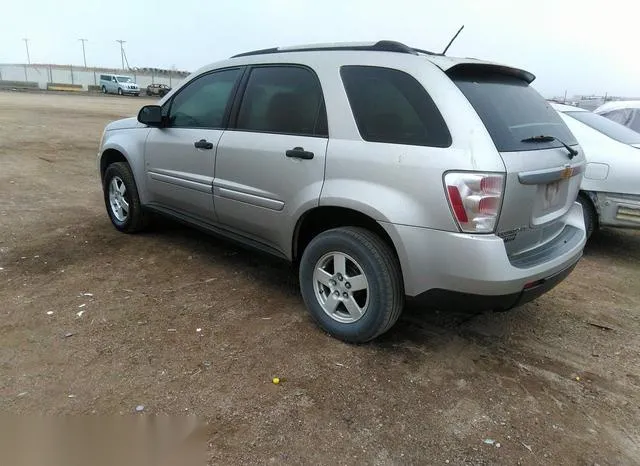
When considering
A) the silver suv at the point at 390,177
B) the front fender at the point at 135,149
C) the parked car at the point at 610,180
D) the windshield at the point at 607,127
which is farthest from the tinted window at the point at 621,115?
the front fender at the point at 135,149

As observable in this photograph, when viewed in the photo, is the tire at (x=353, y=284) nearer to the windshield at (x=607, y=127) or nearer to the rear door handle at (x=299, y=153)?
the rear door handle at (x=299, y=153)

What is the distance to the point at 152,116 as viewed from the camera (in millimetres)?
4395

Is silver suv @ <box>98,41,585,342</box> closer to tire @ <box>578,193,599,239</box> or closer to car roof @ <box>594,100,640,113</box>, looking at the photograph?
tire @ <box>578,193,599,239</box>

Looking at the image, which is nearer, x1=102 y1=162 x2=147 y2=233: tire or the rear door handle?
the rear door handle

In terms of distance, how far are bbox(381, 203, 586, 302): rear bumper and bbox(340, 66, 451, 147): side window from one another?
517 mm

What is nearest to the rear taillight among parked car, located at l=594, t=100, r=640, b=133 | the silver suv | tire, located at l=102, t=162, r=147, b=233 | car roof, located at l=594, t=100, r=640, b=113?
the silver suv

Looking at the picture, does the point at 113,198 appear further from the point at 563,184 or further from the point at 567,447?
the point at 567,447

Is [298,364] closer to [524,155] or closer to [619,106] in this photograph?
[524,155]

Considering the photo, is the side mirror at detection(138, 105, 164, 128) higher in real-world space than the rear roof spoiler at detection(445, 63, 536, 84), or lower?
A: lower

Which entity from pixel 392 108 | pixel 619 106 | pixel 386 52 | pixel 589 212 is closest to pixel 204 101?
pixel 386 52

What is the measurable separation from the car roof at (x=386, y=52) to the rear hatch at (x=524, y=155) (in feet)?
0.06

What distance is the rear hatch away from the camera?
266 cm

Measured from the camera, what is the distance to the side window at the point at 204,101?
3.96m

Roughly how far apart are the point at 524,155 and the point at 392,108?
787 mm
